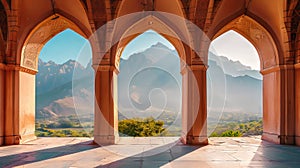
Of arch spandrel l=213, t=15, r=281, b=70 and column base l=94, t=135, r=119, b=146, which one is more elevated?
arch spandrel l=213, t=15, r=281, b=70

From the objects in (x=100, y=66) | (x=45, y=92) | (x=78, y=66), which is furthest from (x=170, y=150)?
(x=45, y=92)

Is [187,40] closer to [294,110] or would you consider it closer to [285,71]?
[285,71]

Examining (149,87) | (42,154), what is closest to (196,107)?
(42,154)

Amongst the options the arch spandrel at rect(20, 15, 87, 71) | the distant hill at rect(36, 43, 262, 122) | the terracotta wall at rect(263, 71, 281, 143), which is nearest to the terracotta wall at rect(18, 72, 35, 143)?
the arch spandrel at rect(20, 15, 87, 71)

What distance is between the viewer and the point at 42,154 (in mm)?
7129

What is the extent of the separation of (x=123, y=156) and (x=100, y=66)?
3.49 m

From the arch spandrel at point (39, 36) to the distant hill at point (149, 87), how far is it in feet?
5.35

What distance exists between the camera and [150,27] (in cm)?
1033

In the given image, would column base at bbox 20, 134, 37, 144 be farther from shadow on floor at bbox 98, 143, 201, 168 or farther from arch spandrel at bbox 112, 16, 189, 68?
shadow on floor at bbox 98, 143, 201, 168

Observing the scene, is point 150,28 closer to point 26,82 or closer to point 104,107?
point 104,107

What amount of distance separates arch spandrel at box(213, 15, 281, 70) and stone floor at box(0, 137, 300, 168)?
131 inches

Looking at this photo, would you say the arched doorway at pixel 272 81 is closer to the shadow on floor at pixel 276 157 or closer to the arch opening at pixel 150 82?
the shadow on floor at pixel 276 157

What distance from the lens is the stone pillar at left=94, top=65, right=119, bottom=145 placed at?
29.1ft

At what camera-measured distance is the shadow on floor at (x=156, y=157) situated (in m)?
5.95
